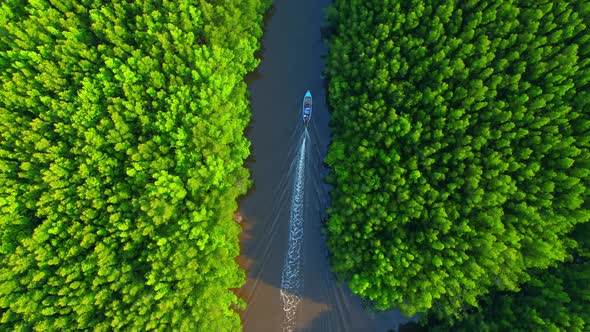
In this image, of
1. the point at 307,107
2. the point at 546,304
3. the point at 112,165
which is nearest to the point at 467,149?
the point at 546,304

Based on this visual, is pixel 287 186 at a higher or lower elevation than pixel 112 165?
higher

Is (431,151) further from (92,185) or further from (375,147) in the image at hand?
(92,185)

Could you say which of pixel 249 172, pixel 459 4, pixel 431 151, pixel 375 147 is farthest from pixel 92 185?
pixel 459 4

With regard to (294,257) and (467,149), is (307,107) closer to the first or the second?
(294,257)

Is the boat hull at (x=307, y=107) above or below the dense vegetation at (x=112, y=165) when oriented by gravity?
above

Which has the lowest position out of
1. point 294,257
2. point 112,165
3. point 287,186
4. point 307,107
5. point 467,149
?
point 294,257

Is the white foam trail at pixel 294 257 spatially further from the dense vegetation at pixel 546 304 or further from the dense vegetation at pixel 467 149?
the dense vegetation at pixel 546 304

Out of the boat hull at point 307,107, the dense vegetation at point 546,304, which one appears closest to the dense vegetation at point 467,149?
the dense vegetation at point 546,304
